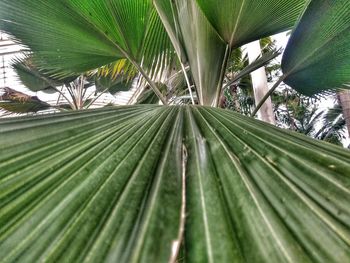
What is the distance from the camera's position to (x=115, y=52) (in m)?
1.24

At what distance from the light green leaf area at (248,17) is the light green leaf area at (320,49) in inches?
2.6

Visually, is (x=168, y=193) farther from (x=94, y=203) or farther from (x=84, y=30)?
(x=84, y=30)

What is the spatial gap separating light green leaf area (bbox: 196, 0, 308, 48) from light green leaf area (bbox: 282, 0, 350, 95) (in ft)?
0.22

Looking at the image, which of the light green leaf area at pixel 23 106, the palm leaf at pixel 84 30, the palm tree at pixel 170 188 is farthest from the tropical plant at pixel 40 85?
the palm tree at pixel 170 188

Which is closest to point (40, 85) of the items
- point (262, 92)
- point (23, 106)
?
point (23, 106)

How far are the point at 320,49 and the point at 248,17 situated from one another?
21 cm

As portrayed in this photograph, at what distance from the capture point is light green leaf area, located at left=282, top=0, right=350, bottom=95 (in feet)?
2.91

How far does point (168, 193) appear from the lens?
43 centimetres

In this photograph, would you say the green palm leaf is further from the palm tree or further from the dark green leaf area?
the dark green leaf area

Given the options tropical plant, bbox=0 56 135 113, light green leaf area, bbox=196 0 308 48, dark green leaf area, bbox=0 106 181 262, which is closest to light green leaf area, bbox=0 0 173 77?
light green leaf area, bbox=196 0 308 48

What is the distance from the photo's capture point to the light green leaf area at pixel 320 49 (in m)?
0.89

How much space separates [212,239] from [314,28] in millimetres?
749

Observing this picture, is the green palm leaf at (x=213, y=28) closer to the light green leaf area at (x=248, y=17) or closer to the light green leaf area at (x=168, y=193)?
the light green leaf area at (x=248, y=17)

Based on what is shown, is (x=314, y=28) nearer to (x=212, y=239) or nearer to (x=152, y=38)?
(x=152, y=38)
